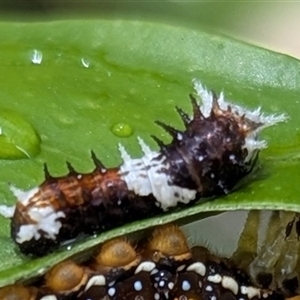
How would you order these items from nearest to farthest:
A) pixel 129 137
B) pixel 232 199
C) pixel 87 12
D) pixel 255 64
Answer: pixel 232 199 < pixel 129 137 < pixel 255 64 < pixel 87 12

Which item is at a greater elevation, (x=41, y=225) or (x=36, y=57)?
(x=36, y=57)

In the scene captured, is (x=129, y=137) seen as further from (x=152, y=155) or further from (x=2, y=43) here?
(x=2, y=43)

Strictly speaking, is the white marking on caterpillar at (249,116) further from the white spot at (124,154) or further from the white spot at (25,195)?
the white spot at (25,195)

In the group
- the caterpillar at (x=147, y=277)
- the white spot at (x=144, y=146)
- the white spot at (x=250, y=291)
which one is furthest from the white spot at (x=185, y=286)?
the white spot at (x=144, y=146)

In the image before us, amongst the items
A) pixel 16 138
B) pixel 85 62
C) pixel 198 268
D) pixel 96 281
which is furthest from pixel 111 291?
pixel 85 62

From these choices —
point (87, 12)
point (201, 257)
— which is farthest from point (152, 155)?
point (87, 12)

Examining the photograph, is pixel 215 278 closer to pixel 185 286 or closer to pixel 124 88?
pixel 185 286
